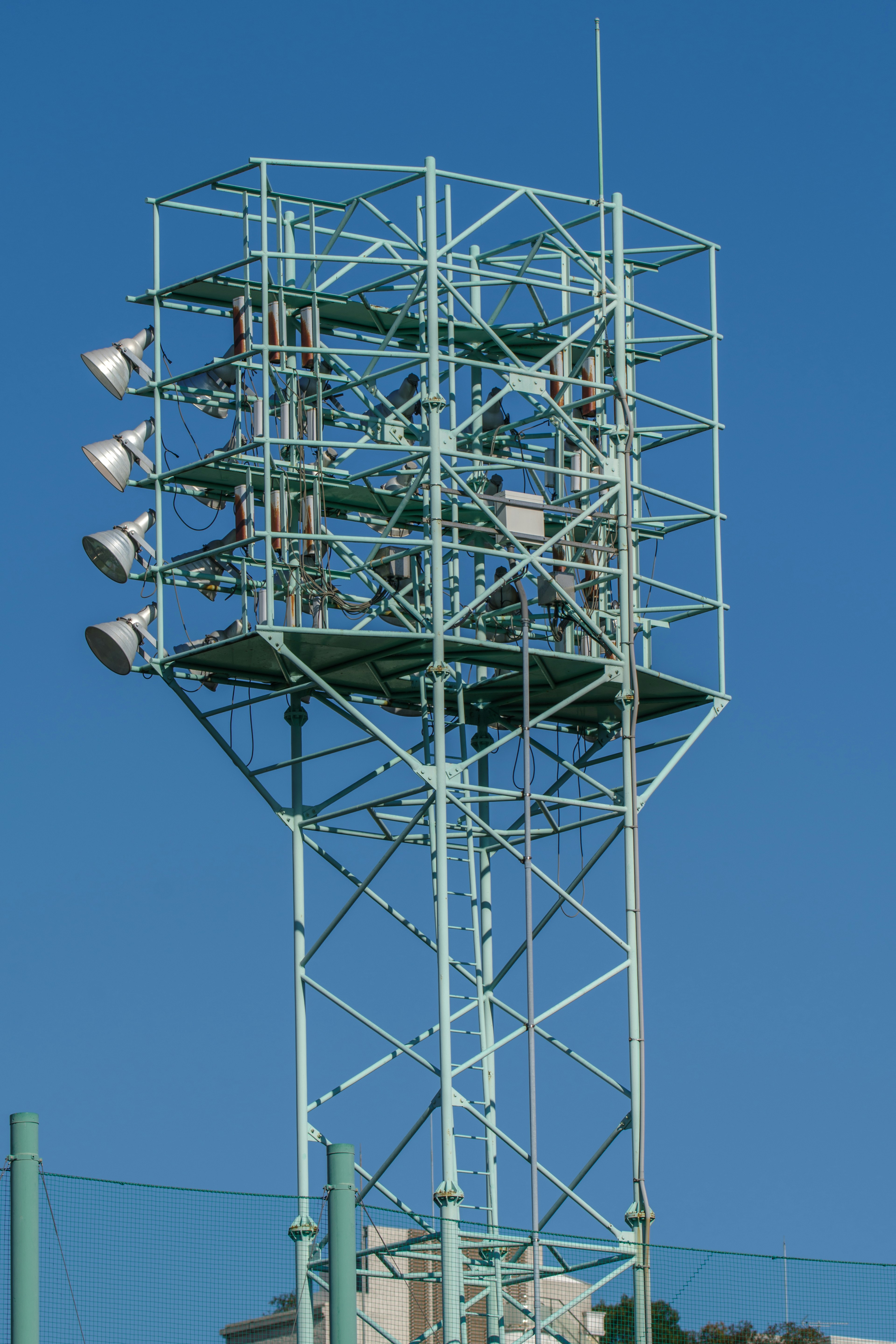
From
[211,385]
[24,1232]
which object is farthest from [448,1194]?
[211,385]

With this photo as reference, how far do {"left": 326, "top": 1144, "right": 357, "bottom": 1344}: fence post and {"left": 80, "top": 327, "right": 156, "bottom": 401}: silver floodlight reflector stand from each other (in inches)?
509

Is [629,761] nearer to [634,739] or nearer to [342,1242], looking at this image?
[634,739]

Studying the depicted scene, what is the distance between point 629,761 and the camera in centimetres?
3253

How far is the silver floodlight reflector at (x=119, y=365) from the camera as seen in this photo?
33188 mm

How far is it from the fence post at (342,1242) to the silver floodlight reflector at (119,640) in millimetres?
9907

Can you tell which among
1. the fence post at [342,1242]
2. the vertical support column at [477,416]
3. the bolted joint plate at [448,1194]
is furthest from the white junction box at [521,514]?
the fence post at [342,1242]

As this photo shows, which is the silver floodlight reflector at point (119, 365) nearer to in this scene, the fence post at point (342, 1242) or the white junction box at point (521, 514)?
the white junction box at point (521, 514)

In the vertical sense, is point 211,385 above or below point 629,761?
above

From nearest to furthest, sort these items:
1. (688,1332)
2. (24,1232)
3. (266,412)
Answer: (24,1232), (688,1332), (266,412)

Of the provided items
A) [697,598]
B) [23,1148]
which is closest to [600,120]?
[697,598]

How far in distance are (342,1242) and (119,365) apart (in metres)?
13.9

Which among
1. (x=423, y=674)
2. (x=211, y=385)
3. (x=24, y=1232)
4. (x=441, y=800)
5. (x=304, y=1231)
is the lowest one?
(x=24, y=1232)

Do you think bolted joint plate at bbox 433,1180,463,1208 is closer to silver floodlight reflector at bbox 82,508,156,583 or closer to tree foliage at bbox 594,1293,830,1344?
tree foliage at bbox 594,1293,830,1344

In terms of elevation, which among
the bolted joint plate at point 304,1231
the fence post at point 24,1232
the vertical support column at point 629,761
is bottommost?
the fence post at point 24,1232
